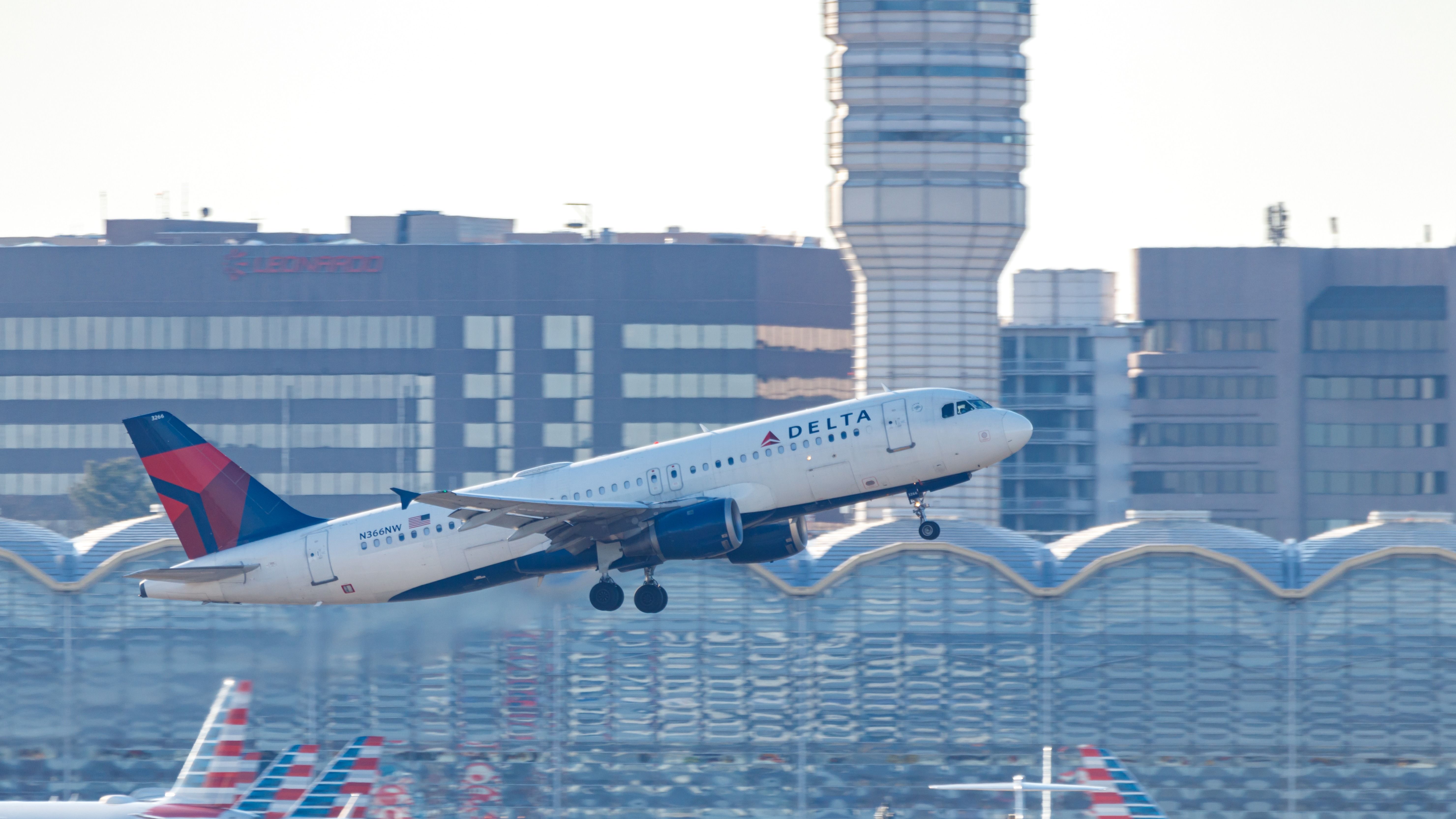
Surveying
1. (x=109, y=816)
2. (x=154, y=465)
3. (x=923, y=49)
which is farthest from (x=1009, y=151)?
(x=109, y=816)

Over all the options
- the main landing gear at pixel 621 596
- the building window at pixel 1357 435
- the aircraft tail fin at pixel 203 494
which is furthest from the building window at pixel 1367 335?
the aircraft tail fin at pixel 203 494

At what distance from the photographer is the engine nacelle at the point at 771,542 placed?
61125 mm

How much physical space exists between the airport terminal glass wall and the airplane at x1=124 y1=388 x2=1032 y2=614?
21.8 m

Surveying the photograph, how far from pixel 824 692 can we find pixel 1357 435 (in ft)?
287

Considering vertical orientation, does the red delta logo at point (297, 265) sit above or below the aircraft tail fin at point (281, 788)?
above

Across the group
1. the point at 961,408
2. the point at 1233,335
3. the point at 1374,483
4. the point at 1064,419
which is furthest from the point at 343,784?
the point at 1374,483

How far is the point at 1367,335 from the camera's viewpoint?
16025cm

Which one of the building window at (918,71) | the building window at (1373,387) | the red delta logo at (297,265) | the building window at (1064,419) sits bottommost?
the building window at (1064,419)

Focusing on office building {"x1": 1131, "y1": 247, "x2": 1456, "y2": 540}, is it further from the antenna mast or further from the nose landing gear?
the nose landing gear

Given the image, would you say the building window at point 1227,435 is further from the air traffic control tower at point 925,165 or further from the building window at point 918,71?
the building window at point 918,71

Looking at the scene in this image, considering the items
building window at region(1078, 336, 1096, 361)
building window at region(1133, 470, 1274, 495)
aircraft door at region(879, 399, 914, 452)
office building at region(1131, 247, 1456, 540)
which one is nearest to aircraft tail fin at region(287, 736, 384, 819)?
aircraft door at region(879, 399, 914, 452)

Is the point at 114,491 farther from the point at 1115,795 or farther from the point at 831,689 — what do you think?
the point at 1115,795

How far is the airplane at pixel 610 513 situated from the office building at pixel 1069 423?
10145 centimetres

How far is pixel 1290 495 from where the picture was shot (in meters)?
158
